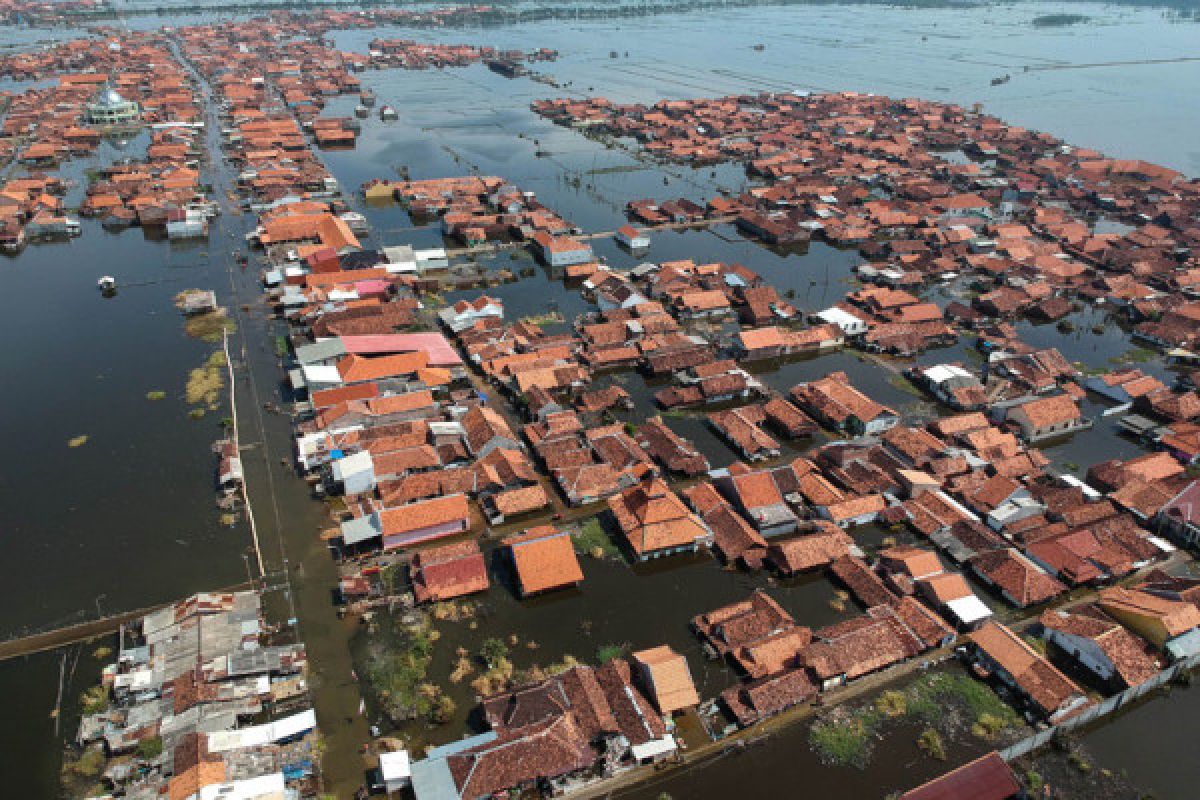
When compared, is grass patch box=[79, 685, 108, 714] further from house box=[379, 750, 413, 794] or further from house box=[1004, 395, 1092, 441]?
house box=[1004, 395, 1092, 441]

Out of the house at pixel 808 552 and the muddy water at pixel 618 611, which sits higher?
the house at pixel 808 552

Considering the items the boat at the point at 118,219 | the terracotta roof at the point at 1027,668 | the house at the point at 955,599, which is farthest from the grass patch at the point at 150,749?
the boat at the point at 118,219

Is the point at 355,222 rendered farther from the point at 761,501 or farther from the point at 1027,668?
the point at 1027,668

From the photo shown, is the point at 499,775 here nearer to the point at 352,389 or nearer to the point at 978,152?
the point at 352,389

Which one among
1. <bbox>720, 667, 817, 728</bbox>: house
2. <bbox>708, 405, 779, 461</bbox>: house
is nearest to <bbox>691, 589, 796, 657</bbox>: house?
<bbox>720, 667, 817, 728</bbox>: house

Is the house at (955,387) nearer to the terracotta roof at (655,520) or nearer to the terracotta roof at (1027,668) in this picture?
the terracotta roof at (1027,668)

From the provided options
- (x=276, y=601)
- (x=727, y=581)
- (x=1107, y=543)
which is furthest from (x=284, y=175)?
(x=1107, y=543)
